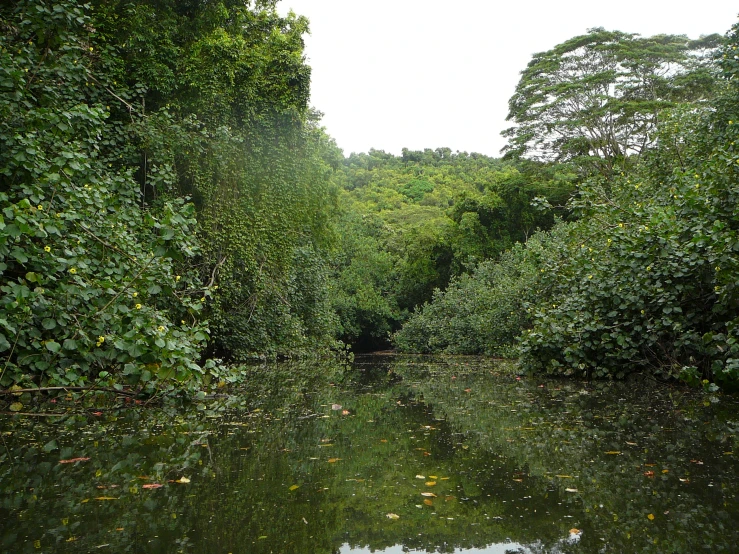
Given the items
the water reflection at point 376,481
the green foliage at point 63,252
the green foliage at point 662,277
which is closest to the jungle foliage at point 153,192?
the green foliage at point 63,252

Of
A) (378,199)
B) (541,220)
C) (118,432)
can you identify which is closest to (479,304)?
(541,220)

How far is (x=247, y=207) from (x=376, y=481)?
10.7 metres

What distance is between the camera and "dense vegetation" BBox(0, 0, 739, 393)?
619 centimetres

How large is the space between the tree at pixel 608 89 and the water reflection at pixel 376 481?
20694 millimetres

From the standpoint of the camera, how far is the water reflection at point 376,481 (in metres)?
2.69

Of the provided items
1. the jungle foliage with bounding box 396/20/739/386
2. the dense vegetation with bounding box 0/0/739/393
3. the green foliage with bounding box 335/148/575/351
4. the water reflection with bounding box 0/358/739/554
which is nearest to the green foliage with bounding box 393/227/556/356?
the dense vegetation with bounding box 0/0/739/393

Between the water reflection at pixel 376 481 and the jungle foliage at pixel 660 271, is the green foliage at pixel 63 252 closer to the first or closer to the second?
the water reflection at pixel 376 481

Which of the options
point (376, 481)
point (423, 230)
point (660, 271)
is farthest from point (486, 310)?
point (376, 481)

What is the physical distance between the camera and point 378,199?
46250 millimetres

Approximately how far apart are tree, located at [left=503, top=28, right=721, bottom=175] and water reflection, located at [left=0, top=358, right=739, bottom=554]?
20.7 metres

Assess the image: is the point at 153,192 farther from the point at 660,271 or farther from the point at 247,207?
the point at 660,271

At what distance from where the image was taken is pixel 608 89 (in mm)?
25016

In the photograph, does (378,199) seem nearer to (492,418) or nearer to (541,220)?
(541,220)

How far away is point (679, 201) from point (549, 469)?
5.78 metres
